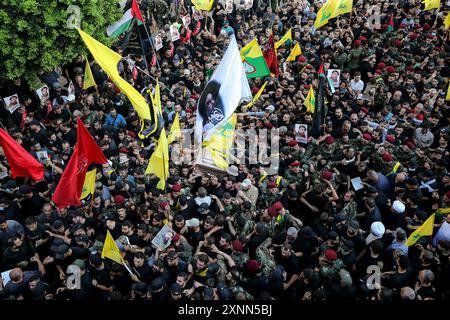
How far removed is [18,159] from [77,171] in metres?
1.23

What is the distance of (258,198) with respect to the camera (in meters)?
8.36

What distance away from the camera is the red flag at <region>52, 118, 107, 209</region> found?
696 cm

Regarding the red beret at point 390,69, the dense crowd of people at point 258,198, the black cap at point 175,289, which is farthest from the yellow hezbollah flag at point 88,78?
the red beret at point 390,69

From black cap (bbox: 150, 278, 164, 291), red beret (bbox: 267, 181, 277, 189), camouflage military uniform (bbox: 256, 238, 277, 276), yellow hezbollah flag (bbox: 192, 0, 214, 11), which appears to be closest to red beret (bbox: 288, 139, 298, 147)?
red beret (bbox: 267, 181, 277, 189)

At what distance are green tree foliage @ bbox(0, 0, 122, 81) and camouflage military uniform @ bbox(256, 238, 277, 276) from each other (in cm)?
725

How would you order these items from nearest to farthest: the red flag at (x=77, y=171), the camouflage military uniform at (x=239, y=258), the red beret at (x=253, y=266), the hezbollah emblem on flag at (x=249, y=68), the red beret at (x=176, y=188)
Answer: the red beret at (x=253, y=266)
the camouflage military uniform at (x=239, y=258)
the red flag at (x=77, y=171)
the red beret at (x=176, y=188)
the hezbollah emblem on flag at (x=249, y=68)

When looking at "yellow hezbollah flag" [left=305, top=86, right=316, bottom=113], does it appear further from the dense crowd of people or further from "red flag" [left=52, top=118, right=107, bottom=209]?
"red flag" [left=52, top=118, right=107, bottom=209]

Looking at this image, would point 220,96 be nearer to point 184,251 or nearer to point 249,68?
point 184,251

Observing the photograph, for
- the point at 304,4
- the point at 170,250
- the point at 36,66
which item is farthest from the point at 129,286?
the point at 304,4

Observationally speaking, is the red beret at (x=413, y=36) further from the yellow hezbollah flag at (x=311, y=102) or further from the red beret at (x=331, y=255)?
the red beret at (x=331, y=255)

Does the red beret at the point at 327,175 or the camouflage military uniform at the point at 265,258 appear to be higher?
the red beret at the point at 327,175

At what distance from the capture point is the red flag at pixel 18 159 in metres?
7.34

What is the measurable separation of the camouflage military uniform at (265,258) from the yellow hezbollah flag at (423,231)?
7.25ft

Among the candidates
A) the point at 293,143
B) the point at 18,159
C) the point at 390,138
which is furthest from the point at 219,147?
the point at 390,138
